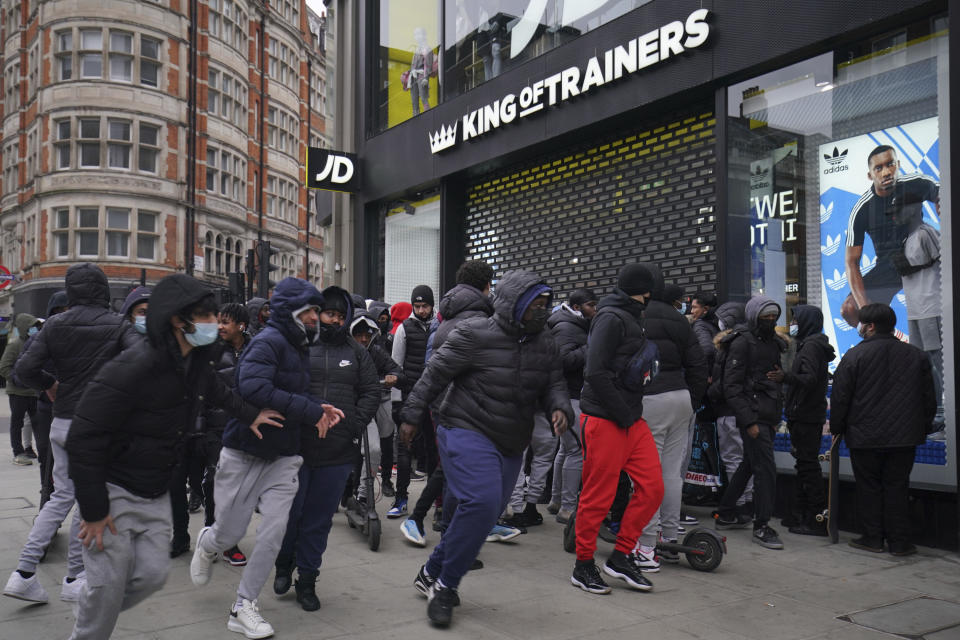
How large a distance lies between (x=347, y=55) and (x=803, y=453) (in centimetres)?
1163

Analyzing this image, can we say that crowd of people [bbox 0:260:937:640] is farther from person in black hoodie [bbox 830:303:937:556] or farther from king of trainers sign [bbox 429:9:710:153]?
king of trainers sign [bbox 429:9:710:153]

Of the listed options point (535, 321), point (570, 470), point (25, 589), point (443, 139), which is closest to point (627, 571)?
point (535, 321)

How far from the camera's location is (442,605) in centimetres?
423

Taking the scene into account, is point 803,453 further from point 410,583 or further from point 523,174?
point 523,174

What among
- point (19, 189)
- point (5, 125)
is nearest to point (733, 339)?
point (19, 189)

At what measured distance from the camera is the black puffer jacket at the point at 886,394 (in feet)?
19.6

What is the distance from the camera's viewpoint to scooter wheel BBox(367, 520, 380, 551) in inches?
231

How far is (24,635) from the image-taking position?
13.3 feet

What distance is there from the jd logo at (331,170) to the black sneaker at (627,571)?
1032 cm

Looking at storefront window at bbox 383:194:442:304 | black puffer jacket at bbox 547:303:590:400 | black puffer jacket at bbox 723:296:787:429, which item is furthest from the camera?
storefront window at bbox 383:194:442:304

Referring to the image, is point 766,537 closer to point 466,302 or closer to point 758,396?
point 758,396

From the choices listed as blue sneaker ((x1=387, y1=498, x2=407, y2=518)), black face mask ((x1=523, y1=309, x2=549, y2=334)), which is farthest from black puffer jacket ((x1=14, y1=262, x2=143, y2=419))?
blue sneaker ((x1=387, y1=498, x2=407, y2=518))

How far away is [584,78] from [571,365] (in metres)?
4.32

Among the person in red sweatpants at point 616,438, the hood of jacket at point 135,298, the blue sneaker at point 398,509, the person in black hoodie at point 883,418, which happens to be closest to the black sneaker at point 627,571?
the person in red sweatpants at point 616,438
